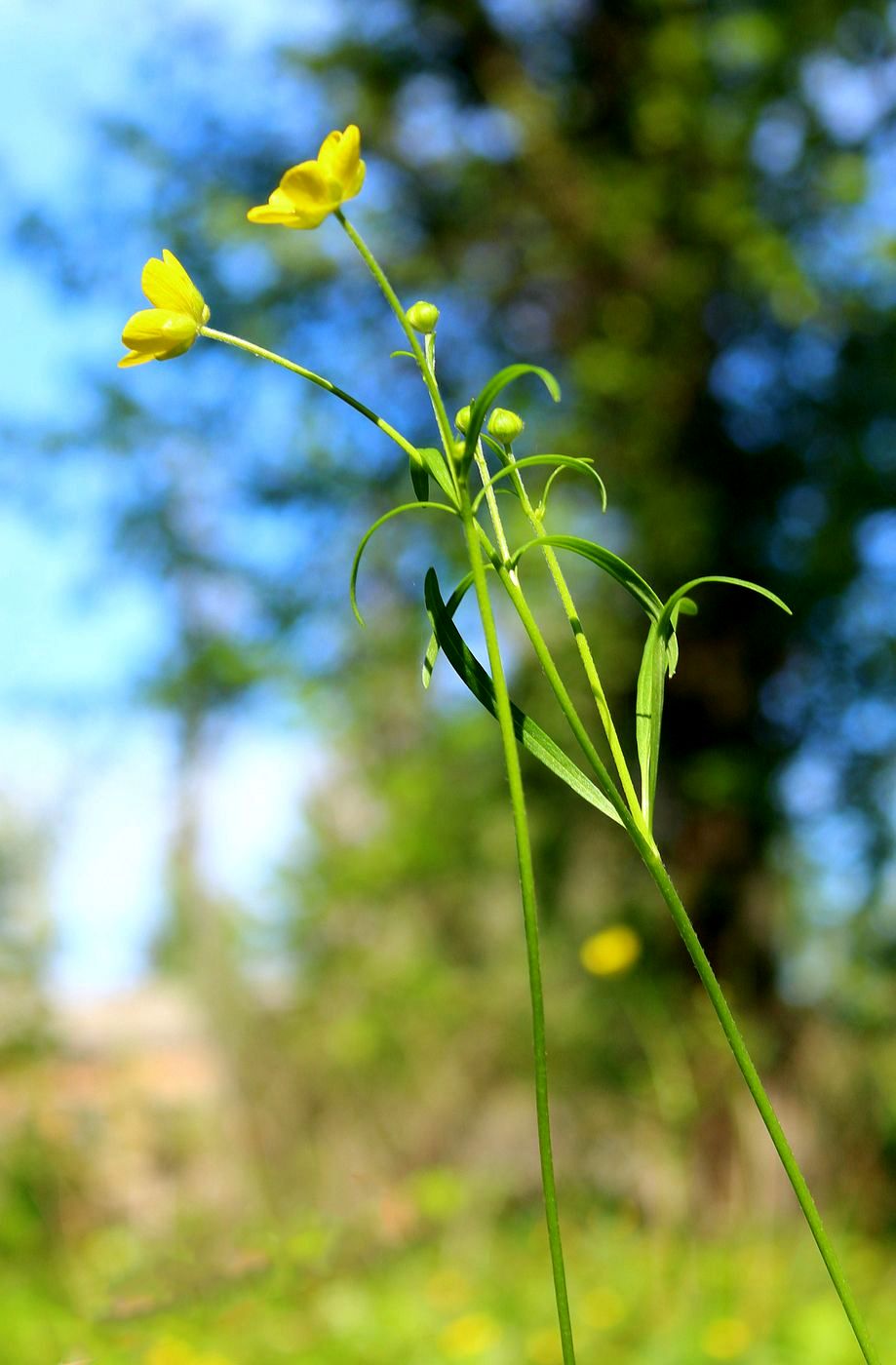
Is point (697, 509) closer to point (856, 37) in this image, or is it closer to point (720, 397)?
point (720, 397)

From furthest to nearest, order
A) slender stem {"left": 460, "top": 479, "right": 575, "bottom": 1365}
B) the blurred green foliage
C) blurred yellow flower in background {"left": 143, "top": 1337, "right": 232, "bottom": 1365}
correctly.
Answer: the blurred green foliage, blurred yellow flower in background {"left": 143, "top": 1337, "right": 232, "bottom": 1365}, slender stem {"left": 460, "top": 479, "right": 575, "bottom": 1365}

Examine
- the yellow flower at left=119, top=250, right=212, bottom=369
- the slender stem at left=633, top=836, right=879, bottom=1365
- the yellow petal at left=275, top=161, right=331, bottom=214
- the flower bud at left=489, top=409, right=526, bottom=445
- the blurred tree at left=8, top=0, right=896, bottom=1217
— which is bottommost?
the slender stem at left=633, top=836, right=879, bottom=1365

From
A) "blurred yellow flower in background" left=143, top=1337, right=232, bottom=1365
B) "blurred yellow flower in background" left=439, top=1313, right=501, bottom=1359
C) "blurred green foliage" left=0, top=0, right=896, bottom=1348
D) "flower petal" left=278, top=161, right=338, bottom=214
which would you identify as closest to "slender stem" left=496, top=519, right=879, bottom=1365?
"flower petal" left=278, top=161, right=338, bottom=214

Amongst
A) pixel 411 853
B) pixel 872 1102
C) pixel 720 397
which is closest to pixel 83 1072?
pixel 411 853

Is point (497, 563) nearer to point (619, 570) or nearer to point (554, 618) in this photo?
point (619, 570)

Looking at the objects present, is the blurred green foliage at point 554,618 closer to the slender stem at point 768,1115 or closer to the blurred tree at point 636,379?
the blurred tree at point 636,379

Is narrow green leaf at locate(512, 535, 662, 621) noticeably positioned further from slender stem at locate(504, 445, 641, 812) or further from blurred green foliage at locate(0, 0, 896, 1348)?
blurred green foliage at locate(0, 0, 896, 1348)

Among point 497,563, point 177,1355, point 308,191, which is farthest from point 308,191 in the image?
point 177,1355
